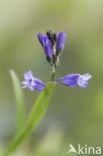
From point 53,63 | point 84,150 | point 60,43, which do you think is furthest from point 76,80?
point 84,150

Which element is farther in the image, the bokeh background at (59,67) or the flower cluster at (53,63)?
the bokeh background at (59,67)

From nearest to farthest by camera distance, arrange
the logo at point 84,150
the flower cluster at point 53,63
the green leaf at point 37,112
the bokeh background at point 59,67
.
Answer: the flower cluster at point 53,63
the green leaf at point 37,112
the logo at point 84,150
the bokeh background at point 59,67

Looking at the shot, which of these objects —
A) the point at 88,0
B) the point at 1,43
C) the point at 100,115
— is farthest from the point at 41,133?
the point at 88,0

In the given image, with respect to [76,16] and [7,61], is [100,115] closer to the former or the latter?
[7,61]

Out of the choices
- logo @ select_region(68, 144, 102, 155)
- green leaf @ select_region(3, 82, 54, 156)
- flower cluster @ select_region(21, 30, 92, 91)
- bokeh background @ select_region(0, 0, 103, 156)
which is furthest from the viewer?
bokeh background @ select_region(0, 0, 103, 156)

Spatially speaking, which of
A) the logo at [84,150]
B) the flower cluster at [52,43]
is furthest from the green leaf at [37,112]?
the logo at [84,150]

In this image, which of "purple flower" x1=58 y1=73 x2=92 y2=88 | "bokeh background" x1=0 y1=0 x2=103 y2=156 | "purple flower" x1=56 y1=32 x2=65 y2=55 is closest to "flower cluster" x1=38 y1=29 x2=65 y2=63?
"purple flower" x1=56 y1=32 x2=65 y2=55

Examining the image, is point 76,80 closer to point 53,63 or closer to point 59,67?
point 53,63

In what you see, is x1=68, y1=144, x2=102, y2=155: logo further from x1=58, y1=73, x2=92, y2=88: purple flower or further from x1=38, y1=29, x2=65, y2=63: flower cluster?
x1=38, y1=29, x2=65, y2=63: flower cluster

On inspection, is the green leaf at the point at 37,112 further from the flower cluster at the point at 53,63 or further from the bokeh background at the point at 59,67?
the bokeh background at the point at 59,67

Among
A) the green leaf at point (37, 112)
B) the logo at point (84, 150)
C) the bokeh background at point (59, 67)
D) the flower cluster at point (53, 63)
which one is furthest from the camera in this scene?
the bokeh background at point (59, 67)
